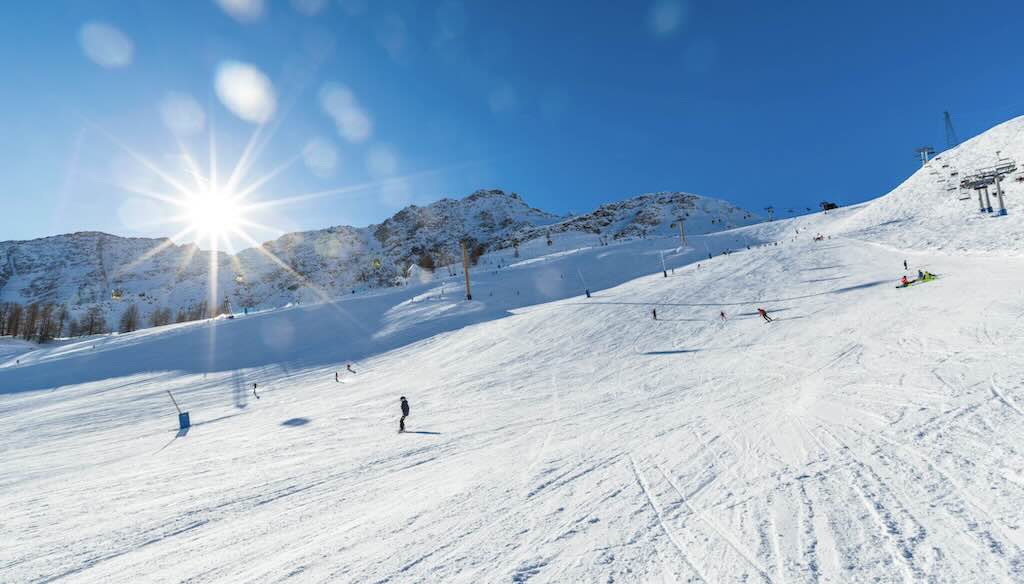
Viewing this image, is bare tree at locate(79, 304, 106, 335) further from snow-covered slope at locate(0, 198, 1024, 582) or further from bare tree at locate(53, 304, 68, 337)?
snow-covered slope at locate(0, 198, 1024, 582)

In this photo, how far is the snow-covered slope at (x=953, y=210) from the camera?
29797mm

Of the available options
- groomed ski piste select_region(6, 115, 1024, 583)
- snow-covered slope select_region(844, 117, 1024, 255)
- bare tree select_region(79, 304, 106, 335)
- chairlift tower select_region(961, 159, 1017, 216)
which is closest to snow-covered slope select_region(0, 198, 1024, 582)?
groomed ski piste select_region(6, 115, 1024, 583)

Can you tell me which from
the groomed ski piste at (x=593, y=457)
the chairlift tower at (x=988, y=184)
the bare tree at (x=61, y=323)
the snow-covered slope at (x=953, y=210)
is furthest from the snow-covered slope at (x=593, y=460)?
the bare tree at (x=61, y=323)

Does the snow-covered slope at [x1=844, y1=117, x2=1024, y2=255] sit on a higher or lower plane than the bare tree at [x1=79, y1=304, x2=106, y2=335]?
lower

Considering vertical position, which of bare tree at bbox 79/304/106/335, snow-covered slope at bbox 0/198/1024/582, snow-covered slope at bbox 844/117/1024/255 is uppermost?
bare tree at bbox 79/304/106/335

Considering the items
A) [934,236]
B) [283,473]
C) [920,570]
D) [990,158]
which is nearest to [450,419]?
[283,473]

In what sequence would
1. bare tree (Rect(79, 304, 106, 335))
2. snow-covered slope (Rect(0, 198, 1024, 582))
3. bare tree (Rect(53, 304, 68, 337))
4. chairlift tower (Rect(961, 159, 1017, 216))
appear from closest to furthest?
snow-covered slope (Rect(0, 198, 1024, 582)) → chairlift tower (Rect(961, 159, 1017, 216)) → bare tree (Rect(53, 304, 68, 337)) → bare tree (Rect(79, 304, 106, 335))

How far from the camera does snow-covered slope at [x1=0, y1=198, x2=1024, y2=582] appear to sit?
15.7ft

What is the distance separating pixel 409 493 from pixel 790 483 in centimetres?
630

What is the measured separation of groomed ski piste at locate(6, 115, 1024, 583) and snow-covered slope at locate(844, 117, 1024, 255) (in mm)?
7532

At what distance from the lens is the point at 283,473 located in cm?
941

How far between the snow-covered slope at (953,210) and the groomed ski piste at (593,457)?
7.53 metres

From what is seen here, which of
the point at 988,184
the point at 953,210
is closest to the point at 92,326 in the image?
the point at 953,210

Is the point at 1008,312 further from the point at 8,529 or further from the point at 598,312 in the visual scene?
the point at 8,529
